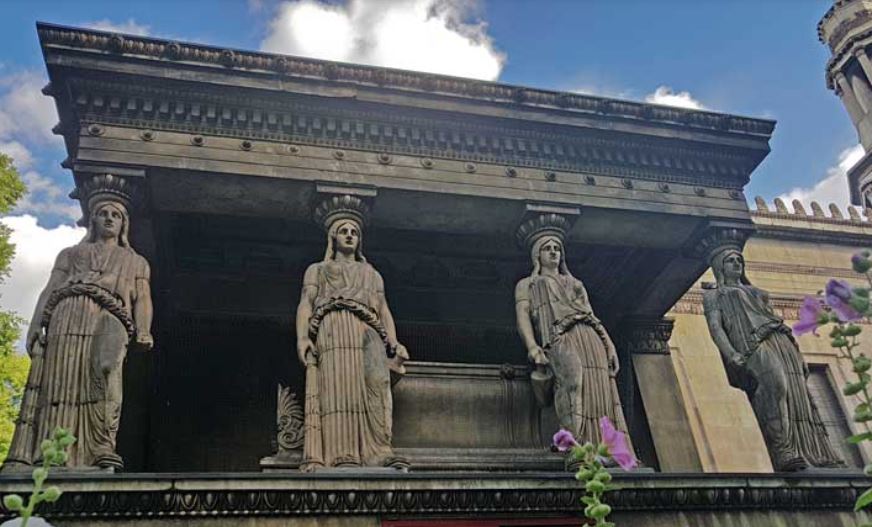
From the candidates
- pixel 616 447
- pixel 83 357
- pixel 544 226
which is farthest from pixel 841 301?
pixel 544 226

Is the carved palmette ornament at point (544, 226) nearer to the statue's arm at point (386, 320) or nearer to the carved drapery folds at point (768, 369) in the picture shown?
the carved drapery folds at point (768, 369)

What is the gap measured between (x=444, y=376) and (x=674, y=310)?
9.34 m

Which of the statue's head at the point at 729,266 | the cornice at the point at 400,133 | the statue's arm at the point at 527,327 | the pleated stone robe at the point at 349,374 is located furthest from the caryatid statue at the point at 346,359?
the statue's head at the point at 729,266

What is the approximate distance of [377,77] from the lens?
13.1 m

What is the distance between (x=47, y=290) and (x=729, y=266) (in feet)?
34.5

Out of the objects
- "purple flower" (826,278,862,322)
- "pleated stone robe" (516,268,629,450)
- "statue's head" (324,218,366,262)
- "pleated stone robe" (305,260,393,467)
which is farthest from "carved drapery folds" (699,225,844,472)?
"purple flower" (826,278,862,322)

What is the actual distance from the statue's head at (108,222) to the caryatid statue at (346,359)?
2.61 metres

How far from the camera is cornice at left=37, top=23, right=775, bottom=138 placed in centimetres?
1173

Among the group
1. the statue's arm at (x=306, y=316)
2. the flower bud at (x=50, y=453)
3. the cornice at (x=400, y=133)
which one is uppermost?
the cornice at (x=400, y=133)

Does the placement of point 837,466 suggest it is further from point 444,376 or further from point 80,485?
point 80,485

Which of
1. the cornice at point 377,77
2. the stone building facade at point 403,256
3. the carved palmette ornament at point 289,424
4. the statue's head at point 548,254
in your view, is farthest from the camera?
the statue's head at point 548,254

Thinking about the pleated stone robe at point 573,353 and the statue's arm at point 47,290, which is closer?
the statue's arm at point 47,290

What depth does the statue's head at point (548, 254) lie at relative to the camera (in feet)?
41.0

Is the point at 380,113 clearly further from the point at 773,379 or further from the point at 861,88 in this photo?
the point at 861,88
